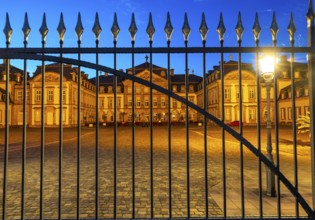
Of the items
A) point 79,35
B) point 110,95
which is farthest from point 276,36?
point 110,95

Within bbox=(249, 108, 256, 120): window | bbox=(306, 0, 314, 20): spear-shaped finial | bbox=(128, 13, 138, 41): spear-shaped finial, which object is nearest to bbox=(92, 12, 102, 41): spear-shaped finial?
bbox=(128, 13, 138, 41): spear-shaped finial

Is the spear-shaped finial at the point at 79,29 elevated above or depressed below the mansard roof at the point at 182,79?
below

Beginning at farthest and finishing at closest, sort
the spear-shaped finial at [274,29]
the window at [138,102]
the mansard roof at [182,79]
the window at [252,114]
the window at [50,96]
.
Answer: the mansard roof at [182,79], the window at [138,102], the window at [252,114], the window at [50,96], the spear-shaped finial at [274,29]

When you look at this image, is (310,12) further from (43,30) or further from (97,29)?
(43,30)

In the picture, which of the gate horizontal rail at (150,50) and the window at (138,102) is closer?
the gate horizontal rail at (150,50)

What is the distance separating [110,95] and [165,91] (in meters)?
54.1

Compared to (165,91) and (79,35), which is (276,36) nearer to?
(165,91)

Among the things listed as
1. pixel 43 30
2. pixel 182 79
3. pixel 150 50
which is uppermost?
pixel 182 79

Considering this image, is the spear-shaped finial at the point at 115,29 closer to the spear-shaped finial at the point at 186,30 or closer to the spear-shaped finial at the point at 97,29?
the spear-shaped finial at the point at 97,29

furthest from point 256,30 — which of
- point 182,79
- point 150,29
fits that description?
point 182,79

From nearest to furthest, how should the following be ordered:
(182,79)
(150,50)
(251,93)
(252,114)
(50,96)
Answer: (150,50), (50,96), (251,93), (252,114), (182,79)

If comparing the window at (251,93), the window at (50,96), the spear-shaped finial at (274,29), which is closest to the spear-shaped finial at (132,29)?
the spear-shaped finial at (274,29)

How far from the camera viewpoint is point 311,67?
2.87 m

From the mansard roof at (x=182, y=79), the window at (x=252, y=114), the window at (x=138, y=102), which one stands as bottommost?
the window at (x=252, y=114)
